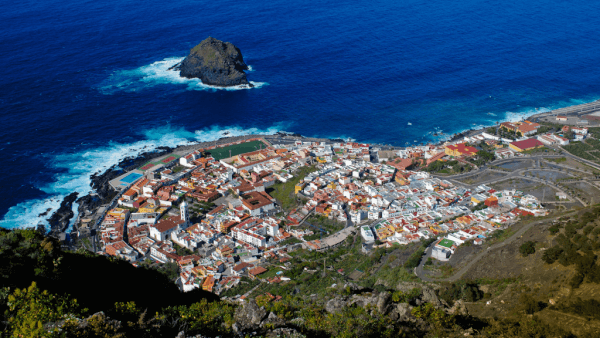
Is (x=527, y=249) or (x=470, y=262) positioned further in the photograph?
(x=470, y=262)

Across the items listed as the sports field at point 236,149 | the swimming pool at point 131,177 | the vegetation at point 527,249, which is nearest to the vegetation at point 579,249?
the vegetation at point 527,249

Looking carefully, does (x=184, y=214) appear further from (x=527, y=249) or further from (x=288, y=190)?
(x=527, y=249)

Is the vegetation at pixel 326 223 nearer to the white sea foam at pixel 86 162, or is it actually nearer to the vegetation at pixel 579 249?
the vegetation at pixel 579 249

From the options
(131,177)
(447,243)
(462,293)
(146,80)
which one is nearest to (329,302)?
(462,293)

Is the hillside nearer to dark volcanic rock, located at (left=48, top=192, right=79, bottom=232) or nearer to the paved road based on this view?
the paved road

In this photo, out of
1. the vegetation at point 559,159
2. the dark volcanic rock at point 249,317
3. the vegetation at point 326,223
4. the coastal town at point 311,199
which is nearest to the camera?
the dark volcanic rock at point 249,317

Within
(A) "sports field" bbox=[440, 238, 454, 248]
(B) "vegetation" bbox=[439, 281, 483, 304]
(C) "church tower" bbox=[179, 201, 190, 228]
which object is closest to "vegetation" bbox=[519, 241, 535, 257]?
(B) "vegetation" bbox=[439, 281, 483, 304]

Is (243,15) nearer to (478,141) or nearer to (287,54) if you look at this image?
(287,54)

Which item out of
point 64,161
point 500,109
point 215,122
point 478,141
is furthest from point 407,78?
point 64,161
